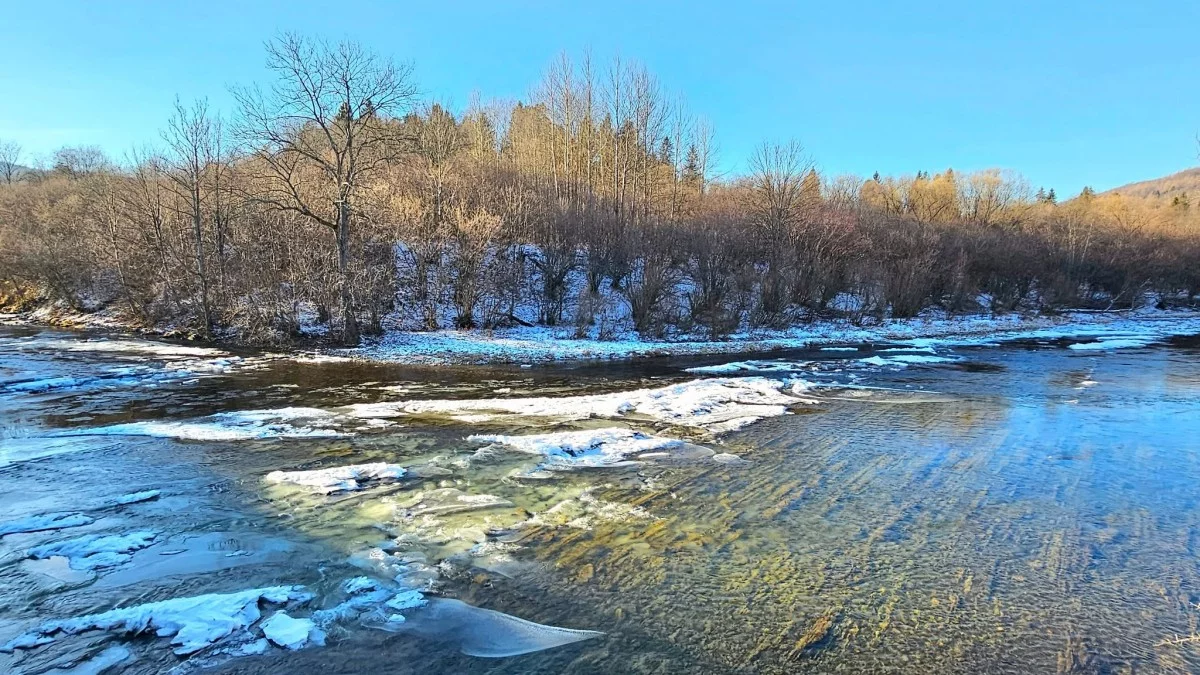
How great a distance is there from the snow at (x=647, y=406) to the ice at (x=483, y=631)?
6760mm

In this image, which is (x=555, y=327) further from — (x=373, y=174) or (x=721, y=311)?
(x=373, y=174)

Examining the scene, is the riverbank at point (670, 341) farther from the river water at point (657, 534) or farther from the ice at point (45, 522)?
the ice at point (45, 522)

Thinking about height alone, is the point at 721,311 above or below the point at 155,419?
above

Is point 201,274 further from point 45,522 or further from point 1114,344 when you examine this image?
point 1114,344

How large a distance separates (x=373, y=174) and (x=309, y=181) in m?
3.33

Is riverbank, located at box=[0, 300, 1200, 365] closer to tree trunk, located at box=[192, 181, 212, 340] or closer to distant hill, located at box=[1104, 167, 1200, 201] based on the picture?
tree trunk, located at box=[192, 181, 212, 340]

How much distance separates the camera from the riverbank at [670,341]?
71.4ft

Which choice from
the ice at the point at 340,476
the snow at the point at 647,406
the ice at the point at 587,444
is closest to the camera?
the ice at the point at 340,476

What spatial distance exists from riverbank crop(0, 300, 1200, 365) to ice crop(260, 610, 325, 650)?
15416mm

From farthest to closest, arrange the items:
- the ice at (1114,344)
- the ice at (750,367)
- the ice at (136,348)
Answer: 1. the ice at (1114,344)
2. the ice at (136,348)
3. the ice at (750,367)

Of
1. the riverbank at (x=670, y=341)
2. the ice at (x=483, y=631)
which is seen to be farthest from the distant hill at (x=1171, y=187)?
the ice at (x=483, y=631)

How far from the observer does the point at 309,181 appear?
2952 centimetres

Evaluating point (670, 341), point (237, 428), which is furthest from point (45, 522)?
point (670, 341)

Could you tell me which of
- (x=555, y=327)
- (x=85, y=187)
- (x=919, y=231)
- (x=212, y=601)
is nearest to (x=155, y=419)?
(x=212, y=601)
